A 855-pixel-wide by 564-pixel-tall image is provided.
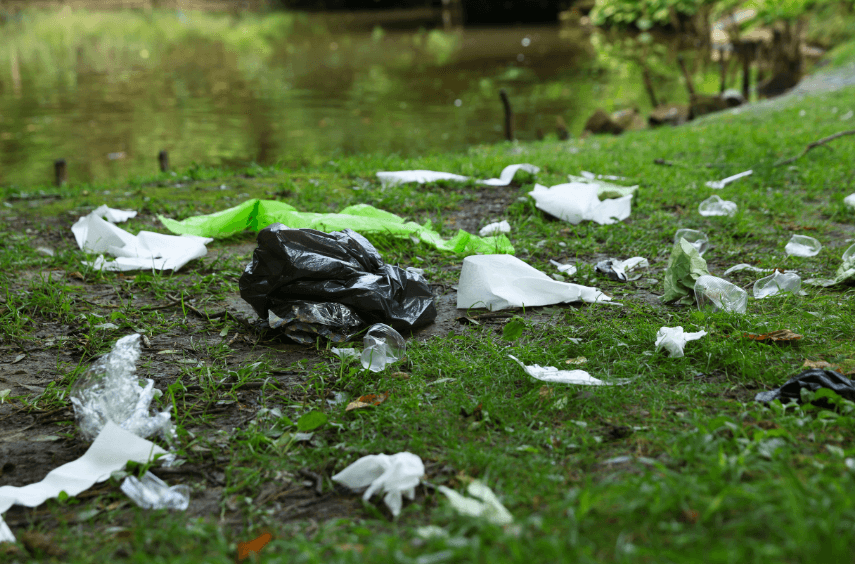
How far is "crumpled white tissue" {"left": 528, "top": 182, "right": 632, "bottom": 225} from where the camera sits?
Answer: 13.9ft

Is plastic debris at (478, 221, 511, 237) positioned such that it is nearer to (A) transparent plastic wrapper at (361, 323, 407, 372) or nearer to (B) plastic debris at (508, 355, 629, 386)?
(A) transparent plastic wrapper at (361, 323, 407, 372)

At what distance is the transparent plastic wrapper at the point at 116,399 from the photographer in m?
2.04

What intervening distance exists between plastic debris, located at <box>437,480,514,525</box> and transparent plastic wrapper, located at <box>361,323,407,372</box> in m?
0.79

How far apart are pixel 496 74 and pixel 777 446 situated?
764 inches

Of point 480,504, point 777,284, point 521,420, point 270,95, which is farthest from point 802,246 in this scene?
point 270,95

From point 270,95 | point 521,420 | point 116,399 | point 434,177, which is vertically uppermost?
point 270,95

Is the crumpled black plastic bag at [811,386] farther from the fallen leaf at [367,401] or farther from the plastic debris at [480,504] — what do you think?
the fallen leaf at [367,401]

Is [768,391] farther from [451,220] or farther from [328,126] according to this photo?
[328,126]

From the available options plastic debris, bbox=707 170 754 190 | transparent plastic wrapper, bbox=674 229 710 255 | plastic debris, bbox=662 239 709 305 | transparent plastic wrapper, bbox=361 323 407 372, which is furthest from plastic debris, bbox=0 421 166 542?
plastic debris, bbox=707 170 754 190

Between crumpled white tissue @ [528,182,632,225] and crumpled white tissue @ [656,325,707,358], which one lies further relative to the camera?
crumpled white tissue @ [528,182,632,225]

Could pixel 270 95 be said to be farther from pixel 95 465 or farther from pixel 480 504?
pixel 480 504

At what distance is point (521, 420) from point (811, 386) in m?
0.88

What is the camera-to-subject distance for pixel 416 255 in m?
3.70

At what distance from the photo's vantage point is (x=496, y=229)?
13.4 ft
